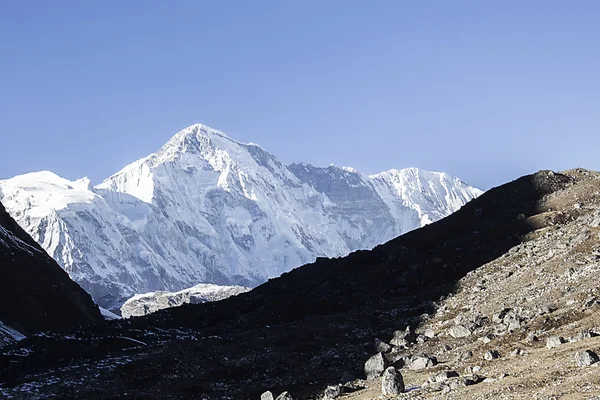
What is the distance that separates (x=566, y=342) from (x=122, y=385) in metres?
39.7

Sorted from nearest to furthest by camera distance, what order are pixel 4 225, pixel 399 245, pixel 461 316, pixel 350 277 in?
pixel 461 316 → pixel 350 277 → pixel 399 245 → pixel 4 225

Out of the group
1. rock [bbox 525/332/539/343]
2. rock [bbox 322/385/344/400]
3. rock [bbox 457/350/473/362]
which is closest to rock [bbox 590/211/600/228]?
rock [bbox 525/332/539/343]

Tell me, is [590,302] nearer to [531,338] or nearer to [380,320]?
[531,338]

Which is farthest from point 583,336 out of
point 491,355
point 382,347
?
point 382,347

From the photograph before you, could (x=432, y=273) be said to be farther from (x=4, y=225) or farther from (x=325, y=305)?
(x=4, y=225)

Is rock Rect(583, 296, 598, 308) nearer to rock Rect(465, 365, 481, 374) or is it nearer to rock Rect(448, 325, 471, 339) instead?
rock Rect(448, 325, 471, 339)

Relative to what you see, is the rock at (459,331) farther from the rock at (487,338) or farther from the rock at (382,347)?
the rock at (382,347)

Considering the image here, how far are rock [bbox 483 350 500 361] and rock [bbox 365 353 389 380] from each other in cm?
1198

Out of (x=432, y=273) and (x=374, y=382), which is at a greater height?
(x=432, y=273)

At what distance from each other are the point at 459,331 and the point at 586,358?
92.8ft

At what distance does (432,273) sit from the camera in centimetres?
10581

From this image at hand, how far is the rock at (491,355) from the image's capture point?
5415cm

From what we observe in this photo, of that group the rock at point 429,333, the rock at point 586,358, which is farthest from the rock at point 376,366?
the rock at point 586,358

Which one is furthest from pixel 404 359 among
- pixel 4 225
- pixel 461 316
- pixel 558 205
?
pixel 4 225
